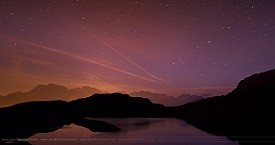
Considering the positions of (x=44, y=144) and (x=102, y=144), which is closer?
(x=44, y=144)

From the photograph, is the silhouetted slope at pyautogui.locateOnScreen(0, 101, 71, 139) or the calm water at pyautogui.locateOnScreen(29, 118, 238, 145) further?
the silhouetted slope at pyautogui.locateOnScreen(0, 101, 71, 139)

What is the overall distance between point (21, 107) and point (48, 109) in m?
12.7

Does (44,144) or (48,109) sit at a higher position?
(48,109)

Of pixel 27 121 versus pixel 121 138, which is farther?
pixel 27 121

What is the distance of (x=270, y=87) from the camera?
197m

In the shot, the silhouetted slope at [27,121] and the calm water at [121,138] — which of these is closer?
the calm water at [121,138]

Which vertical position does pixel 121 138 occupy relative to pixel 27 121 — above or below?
below

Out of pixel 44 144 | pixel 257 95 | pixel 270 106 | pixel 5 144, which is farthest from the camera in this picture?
pixel 257 95

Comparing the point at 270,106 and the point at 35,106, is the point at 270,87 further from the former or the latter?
the point at 35,106

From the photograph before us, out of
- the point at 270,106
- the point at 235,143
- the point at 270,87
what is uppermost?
the point at 270,87

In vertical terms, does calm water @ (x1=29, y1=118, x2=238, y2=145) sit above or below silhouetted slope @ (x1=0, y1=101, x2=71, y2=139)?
below

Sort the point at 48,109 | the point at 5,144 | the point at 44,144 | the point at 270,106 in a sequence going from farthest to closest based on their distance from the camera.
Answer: the point at 48,109 → the point at 270,106 → the point at 44,144 → the point at 5,144

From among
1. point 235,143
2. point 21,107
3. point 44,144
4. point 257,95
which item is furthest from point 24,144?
point 257,95

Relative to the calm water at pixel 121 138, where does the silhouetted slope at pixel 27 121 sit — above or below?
above
